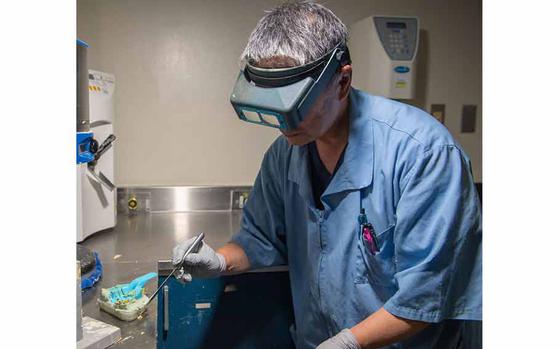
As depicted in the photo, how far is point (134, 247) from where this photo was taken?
1688 millimetres

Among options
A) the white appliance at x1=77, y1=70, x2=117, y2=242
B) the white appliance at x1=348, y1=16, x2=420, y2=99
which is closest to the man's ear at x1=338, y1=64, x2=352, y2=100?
the white appliance at x1=77, y1=70, x2=117, y2=242

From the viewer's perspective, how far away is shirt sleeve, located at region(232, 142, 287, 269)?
1.40 m

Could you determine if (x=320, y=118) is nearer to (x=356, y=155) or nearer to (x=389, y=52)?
(x=356, y=155)

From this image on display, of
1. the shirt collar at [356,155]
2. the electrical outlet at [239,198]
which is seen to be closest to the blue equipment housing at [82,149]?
the shirt collar at [356,155]

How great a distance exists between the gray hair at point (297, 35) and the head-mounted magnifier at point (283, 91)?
0.02 metres

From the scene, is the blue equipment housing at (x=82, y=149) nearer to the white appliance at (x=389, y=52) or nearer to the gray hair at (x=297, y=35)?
the gray hair at (x=297, y=35)

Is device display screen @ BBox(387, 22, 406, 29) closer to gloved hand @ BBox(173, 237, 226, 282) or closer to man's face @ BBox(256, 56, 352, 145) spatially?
man's face @ BBox(256, 56, 352, 145)

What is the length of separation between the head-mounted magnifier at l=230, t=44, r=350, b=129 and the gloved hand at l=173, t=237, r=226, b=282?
43 cm

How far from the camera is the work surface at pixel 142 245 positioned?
106 cm

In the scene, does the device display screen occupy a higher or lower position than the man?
higher

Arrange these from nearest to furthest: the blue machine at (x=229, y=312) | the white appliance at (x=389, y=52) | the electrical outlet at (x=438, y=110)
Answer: the blue machine at (x=229, y=312) < the white appliance at (x=389, y=52) < the electrical outlet at (x=438, y=110)
